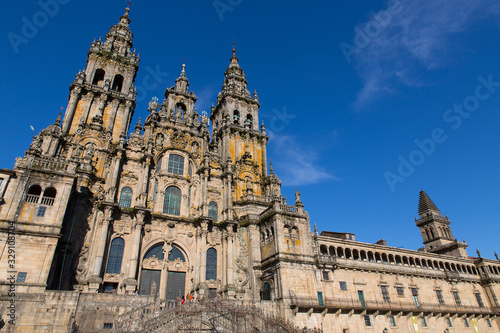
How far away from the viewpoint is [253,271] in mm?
33000

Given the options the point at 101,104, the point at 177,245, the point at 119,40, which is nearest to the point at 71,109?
the point at 101,104

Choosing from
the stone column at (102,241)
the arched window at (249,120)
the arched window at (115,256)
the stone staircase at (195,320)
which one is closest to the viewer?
the stone staircase at (195,320)

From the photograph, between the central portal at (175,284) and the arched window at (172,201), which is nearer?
the central portal at (175,284)

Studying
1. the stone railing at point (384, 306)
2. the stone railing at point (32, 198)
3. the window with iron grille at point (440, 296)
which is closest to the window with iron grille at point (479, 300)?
the stone railing at point (384, 306)

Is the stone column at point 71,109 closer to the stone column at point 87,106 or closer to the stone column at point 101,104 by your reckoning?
the stone column at point 87,106

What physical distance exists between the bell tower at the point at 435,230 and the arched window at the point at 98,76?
201ft

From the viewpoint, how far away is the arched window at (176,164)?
37781 millimetres

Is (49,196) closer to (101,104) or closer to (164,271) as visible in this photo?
(164,271)

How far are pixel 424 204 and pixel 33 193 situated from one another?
6623cm

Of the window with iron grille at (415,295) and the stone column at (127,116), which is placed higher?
the stone column at (127,116)

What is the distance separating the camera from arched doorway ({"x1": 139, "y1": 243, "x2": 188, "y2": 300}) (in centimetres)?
3094

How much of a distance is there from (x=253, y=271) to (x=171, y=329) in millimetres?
14385

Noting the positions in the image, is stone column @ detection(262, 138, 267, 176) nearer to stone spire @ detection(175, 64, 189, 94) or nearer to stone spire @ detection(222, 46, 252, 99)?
stone spire @ detection(222, 46, 252, 99)

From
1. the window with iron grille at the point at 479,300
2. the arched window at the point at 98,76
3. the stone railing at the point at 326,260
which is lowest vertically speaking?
the window with iron grille at the point at 479,300
